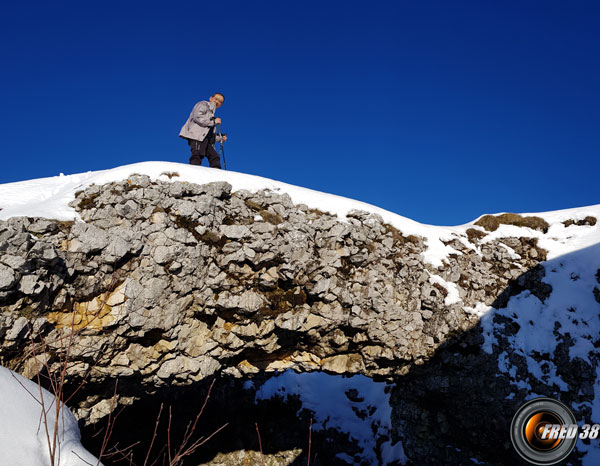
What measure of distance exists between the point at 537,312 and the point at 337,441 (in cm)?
1148

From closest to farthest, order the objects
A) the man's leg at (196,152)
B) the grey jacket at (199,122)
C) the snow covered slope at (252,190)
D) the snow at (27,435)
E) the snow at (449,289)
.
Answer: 1. the snow at (27,435)
2. the snow covered slope at (252,190)
3. the snow at (449,289)
4. the grey jacket at (199,122)
5. the man's leg at (196,152)

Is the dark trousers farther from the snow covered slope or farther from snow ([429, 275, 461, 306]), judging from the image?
snow ([429, 275, 461, 306])

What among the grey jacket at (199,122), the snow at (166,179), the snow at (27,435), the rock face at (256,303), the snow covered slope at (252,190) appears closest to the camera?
the snow at (27,435)

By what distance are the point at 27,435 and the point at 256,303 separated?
25.0 feet

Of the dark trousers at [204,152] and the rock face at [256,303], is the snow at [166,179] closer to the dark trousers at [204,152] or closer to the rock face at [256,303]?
the rock face at [256,303]

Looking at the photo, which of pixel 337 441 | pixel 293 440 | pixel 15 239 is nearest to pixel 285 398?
pixel 293 440

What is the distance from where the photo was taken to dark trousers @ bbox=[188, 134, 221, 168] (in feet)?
48.1

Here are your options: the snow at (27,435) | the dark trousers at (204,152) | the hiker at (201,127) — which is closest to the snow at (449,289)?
the dark trousers at (204,152)

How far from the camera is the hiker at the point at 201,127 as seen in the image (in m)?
14.0

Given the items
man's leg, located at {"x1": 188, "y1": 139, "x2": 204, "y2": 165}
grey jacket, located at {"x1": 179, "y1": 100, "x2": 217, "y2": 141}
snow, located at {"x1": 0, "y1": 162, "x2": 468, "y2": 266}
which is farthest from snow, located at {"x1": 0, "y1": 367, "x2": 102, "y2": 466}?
man's leg, located at {"x1": 188, "y1": 139, "x2": 204, "y2": 165}

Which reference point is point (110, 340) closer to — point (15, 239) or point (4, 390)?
point (15, 239)

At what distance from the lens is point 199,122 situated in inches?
548

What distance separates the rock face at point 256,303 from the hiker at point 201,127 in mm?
2809

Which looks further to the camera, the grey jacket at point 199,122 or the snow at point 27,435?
the grey jacket at point 199,122
